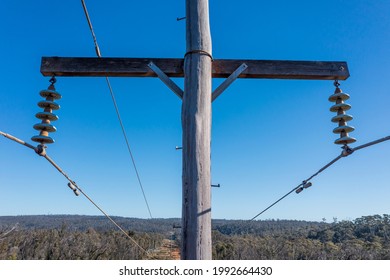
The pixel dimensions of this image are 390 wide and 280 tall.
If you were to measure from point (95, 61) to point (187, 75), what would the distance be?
105 centimetres

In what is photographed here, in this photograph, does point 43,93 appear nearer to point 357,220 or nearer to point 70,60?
point 70,60

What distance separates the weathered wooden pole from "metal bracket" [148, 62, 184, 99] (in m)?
0.16

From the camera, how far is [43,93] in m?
2.93

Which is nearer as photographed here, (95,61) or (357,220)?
(95,61)

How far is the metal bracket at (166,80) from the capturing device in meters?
2.69

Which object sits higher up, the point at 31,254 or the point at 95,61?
the point at 95,61

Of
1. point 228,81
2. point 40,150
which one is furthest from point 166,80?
point 40,150

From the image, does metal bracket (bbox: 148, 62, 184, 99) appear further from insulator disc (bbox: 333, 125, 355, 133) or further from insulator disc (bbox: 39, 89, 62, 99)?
insulator disc (bbox: 333, 125, 355, 133)

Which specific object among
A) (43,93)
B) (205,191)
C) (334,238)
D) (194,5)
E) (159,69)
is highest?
(194,5)

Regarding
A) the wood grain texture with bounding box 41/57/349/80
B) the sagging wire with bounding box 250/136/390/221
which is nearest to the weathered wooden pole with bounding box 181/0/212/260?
the wood grain texture with bounding box 41/57/349/80

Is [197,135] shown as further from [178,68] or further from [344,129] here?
[344,129]

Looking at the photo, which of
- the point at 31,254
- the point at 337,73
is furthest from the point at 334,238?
the point at 337,73
